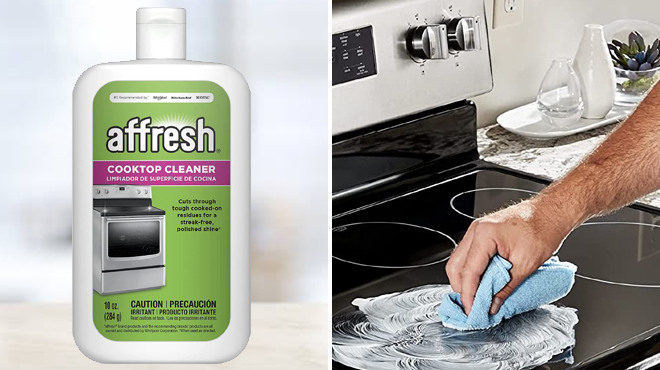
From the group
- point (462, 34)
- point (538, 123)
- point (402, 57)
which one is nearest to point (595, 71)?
point (538, 123)

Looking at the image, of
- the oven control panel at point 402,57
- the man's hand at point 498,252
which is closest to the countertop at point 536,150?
the oven control panel at point 402,57

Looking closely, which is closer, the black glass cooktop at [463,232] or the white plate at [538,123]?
the black glass cooktop at [463,232]

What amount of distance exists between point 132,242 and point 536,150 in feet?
3.22

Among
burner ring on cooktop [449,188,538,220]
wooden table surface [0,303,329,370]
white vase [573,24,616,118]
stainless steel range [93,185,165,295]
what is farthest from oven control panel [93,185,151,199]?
white vase [573,24,616,118]

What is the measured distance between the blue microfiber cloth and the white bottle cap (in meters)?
0.34

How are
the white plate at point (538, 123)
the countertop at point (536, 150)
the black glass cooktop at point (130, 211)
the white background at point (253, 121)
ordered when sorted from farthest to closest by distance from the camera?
the white plate at point (538, 123)
the countertop at point (536, 150)
the white background at point (253, 121)
the black glass cooktop at point (130, 211)

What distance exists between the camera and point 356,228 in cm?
103

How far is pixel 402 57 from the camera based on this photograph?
3.74 feet

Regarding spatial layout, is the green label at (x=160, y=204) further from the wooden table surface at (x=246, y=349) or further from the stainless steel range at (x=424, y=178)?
the stainless steel range at (x=424, y=178)

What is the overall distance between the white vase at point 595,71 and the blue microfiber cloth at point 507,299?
77 cm

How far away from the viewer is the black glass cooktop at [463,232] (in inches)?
29.3

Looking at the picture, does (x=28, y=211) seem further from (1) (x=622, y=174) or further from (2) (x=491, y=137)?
(2) (x=491, y=137)

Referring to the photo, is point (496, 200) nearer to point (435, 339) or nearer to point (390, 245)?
point (390, 245)

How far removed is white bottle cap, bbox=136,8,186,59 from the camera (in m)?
0.53
